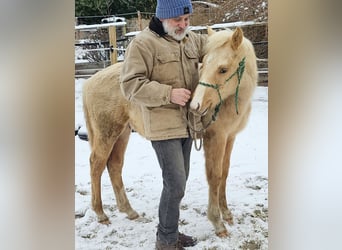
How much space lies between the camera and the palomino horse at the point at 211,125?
159 centimetres

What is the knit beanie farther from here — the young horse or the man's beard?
the young horse

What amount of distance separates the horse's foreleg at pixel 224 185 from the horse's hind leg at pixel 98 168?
49cm

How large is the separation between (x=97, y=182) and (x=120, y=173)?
0.11m

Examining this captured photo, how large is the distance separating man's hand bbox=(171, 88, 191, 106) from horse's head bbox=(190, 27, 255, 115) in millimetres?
34

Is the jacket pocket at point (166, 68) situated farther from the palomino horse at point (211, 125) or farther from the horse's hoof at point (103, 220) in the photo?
the horse's hoof at point (103, 220)

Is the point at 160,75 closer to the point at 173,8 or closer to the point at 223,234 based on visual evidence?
the point at 173,8

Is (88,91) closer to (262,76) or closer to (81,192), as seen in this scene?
(81,192)

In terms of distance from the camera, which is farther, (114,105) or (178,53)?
(114,105)

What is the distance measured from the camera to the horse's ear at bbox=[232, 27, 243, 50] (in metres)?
1.56

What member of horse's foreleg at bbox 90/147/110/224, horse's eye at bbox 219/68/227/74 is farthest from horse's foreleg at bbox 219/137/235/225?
horse's foreleg at bbox 90/147/110/224

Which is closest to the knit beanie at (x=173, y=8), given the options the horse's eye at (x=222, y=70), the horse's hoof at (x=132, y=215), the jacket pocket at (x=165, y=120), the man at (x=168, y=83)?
the man at (x=168, y=83)
